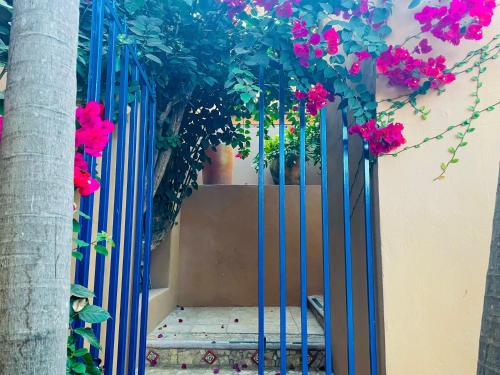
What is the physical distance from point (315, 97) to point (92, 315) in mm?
1244

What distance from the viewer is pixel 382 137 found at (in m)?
1.51

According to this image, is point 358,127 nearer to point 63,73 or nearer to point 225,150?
point 63,73

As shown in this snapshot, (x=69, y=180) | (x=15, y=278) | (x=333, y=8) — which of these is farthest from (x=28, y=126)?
(x=333, y=8)

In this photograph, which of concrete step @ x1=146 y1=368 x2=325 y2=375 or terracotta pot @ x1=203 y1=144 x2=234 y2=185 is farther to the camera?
terracotta pot @ x1=203 y1=144 x2=234 y2=185

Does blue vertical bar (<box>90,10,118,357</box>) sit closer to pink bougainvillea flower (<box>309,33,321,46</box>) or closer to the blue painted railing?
the blue painted railing

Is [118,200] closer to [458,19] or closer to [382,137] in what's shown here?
[382,137]

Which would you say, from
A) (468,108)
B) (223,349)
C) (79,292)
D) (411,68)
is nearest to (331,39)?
(411,68)

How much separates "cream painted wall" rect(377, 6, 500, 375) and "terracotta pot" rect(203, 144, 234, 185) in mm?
2954

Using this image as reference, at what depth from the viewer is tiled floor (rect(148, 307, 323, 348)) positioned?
2584mm

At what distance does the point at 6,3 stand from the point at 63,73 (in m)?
0.77

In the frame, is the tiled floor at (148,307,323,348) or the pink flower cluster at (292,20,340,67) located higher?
the pink flower cluster at (292,20,340,67)

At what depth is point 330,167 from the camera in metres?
2.48

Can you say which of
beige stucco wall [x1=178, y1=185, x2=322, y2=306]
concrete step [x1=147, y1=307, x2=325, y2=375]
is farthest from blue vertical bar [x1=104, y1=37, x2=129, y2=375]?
beige stucco wall [x1=178, y1=185, x2=322, y2=306]

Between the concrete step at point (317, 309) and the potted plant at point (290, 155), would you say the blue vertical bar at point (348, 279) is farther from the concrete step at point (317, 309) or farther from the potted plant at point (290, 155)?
the potted plant at point (290, 155)
